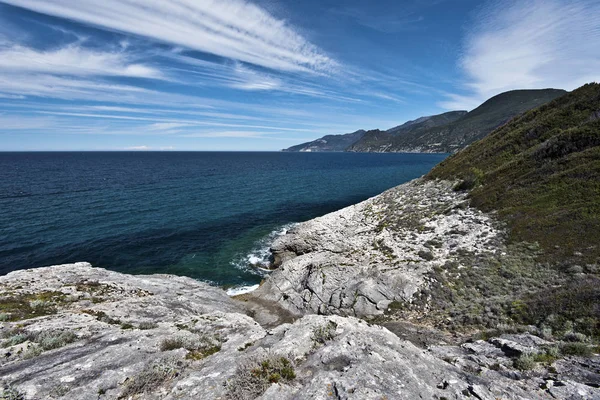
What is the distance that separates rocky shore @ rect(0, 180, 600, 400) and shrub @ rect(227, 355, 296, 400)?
0.04 metres

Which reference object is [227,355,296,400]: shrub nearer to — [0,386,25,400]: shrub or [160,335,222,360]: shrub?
[160,335,222,360]: shrub

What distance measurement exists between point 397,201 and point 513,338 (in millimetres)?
30484

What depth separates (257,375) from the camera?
28.6ft

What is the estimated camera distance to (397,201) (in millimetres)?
42781

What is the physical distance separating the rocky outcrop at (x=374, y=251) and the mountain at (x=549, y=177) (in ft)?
9.20

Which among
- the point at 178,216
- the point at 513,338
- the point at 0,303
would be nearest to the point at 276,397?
the point at 513,338

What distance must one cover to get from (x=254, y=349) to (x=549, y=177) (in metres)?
35.0

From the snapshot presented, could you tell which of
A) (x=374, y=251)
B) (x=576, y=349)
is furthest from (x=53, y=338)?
(x=374, y=251)

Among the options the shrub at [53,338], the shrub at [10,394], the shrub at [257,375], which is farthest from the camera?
the shrub at [53,338]

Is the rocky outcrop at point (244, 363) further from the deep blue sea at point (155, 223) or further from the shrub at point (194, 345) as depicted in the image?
the deep blue sea at point (155, 223)

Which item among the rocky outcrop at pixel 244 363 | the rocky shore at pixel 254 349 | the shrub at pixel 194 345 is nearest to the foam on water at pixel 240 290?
the rocky shore at pixel 254 349

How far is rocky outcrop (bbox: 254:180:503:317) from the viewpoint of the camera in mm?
23484

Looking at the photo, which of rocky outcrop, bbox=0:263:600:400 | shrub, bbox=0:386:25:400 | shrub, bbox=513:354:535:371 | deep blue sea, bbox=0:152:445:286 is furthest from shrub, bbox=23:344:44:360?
deep blue sea, bbox=0:152:445:286

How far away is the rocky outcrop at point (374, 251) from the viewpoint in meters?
23.5
